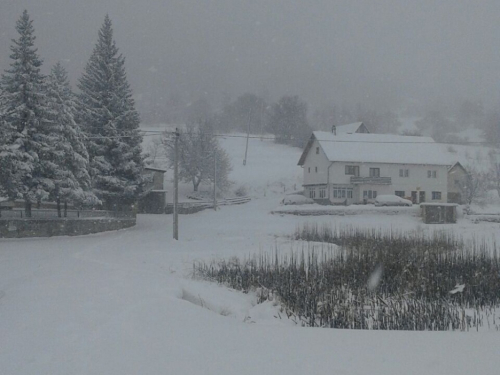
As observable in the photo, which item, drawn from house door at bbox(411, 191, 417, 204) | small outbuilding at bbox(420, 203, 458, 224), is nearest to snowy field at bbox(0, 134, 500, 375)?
small outbuilding at bbox(420, 203, 458, 224)

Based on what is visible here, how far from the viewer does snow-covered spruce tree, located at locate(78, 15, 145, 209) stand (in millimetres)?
34469

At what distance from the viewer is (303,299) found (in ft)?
34.6

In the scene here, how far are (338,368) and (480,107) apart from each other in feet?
468

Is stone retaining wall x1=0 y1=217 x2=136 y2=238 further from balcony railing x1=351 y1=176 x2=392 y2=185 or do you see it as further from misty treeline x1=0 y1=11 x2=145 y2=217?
balcony railing x1=351 y1=176 x2=392 y2=185

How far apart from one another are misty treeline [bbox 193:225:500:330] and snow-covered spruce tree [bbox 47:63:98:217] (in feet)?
46.7

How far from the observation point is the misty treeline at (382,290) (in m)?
8.87

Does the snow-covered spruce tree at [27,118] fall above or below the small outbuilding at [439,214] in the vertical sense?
above

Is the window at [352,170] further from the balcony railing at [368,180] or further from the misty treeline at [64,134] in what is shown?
the misty treeline at [64,134]

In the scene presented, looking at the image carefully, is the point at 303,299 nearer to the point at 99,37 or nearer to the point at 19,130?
the point at 19,130

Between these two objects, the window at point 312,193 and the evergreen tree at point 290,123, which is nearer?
the window at point 312,193

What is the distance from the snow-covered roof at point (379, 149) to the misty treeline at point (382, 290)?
37664mm

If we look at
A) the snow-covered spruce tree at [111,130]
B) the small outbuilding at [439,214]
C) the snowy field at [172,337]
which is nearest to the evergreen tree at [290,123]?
the small outbuilding at [439,214]

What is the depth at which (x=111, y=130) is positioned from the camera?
3475 centimetres

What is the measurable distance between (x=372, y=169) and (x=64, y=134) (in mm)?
35233
